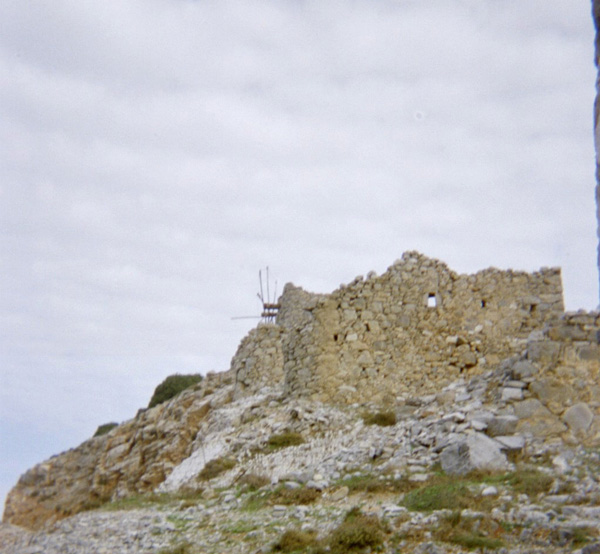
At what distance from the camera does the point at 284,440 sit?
48.7ft

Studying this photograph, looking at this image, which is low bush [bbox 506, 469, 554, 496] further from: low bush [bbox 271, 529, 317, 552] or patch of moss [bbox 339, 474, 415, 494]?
low bush [bbox 271, 529, 317, 552]

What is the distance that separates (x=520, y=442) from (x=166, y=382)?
27169mm

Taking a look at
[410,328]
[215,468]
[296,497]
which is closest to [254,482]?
[296,497]

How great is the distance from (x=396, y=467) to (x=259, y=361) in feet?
35.0

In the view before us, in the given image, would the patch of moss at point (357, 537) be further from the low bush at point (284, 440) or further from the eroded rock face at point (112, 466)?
the eroded rock face at point (112, 466)

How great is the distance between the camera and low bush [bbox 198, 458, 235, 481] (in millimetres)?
14383

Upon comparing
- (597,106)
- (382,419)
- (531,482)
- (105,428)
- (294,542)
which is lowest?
(105,428)

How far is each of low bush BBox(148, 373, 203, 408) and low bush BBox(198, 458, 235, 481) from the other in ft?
65.5

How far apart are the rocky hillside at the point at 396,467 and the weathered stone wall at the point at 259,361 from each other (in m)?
2.08

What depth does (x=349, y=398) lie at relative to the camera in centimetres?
1656

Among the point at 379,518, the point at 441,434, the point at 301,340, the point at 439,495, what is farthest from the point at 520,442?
the point at 301,340

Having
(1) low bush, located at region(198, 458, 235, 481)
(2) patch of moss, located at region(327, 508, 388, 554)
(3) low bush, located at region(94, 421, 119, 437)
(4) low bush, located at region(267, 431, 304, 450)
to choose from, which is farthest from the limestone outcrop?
(3) low bush, located at region(94, 421, 119, 437)

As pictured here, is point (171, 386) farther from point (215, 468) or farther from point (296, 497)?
point (296, 497)

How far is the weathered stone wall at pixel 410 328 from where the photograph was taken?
16.9 meters
